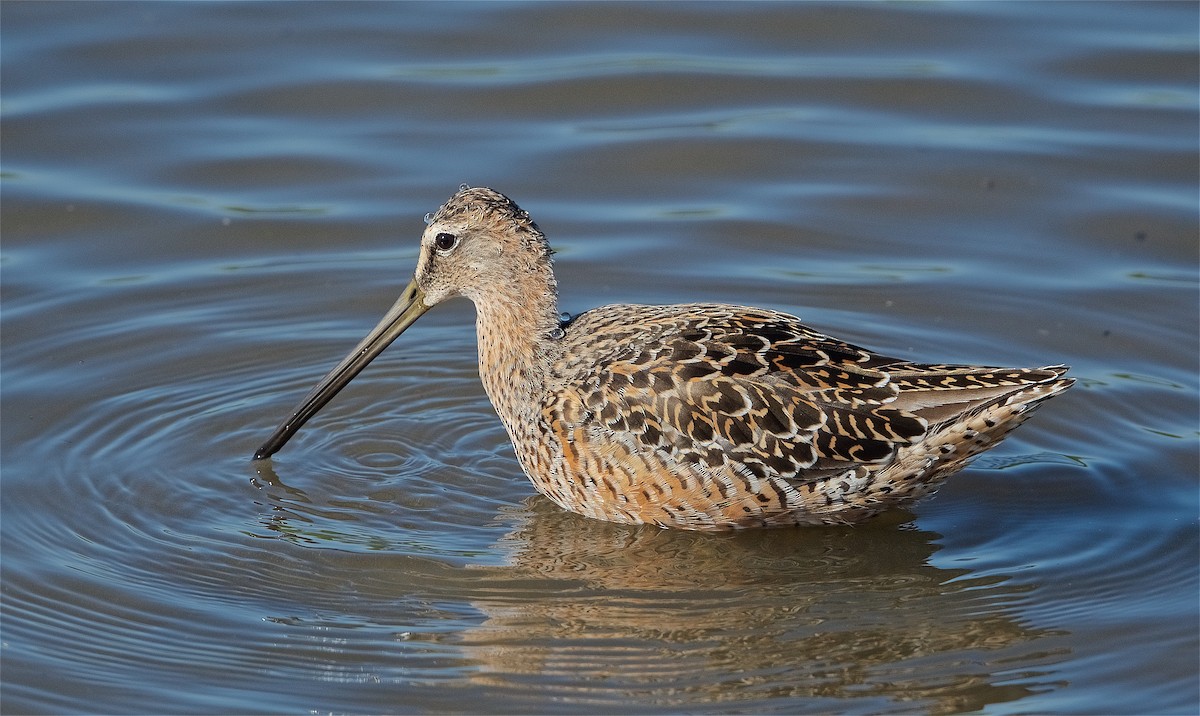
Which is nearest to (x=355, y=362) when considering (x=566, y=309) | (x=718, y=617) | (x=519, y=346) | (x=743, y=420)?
(x=519, y=346)

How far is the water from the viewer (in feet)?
20.4

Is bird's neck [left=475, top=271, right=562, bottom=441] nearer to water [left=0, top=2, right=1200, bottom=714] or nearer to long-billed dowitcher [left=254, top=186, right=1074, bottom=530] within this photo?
long-billed dowitcher [left=254, top=186, right=1074, bottom=530]

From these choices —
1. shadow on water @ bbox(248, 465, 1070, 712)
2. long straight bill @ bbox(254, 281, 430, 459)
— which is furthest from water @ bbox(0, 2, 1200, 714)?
long straight bill @ bbox(254, 281, 430, 459)

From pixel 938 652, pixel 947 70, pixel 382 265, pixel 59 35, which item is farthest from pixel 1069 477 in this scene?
pixel 59 35

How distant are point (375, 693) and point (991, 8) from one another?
875 cm

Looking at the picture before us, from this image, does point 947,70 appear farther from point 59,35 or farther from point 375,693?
point 375,693

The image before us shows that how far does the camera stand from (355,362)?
788 centimetres

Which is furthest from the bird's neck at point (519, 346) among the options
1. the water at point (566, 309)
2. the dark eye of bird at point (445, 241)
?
the water at point (566, 309)

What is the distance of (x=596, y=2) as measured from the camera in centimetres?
1273

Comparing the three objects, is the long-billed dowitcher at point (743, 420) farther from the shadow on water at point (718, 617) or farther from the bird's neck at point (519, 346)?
the shadow on water at point (718, 617)

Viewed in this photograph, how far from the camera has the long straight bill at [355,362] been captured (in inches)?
307

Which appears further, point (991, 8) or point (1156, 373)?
point (991, 8)

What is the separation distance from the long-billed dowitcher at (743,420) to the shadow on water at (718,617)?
19cm

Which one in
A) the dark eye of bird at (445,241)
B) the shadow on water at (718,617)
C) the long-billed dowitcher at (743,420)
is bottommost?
the shadow on water at (718,617)
